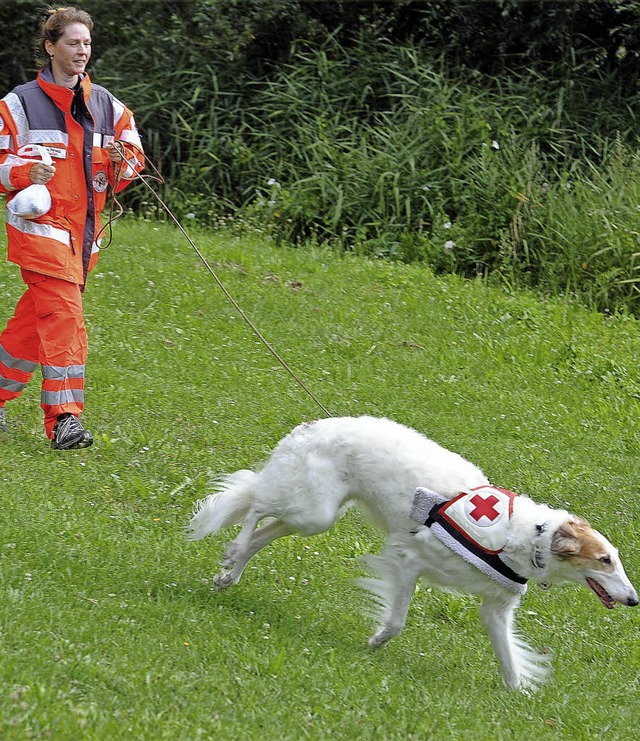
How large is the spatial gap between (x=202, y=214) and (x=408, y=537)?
8.35m

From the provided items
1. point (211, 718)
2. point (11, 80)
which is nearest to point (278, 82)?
point (11, 80)

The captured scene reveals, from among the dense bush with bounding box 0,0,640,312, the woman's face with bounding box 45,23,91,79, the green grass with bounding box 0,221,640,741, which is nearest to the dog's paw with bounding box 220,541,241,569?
the green grass with bounding box 0,221,640,741

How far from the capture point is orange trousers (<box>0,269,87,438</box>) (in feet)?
19.8

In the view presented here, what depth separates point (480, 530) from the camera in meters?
4.69

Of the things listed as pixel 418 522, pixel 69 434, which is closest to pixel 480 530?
pixel 418 522

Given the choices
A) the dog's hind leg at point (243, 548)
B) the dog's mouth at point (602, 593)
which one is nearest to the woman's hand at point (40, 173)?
the dog's hind leg at point (243, 548)

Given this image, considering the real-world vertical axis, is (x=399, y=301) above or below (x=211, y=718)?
below

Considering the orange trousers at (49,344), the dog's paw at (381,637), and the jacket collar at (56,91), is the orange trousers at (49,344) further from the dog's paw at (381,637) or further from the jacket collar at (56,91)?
the dog's paw at (381,637)

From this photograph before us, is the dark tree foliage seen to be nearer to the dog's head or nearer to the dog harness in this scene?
the dog harness

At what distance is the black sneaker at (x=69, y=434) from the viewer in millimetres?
6273

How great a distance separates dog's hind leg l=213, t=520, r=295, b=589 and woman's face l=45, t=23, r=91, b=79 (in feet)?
8.54

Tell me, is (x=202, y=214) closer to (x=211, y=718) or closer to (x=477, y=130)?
(x=477, y=130)

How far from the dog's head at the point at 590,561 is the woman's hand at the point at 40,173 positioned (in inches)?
125

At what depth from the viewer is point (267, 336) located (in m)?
9.08
